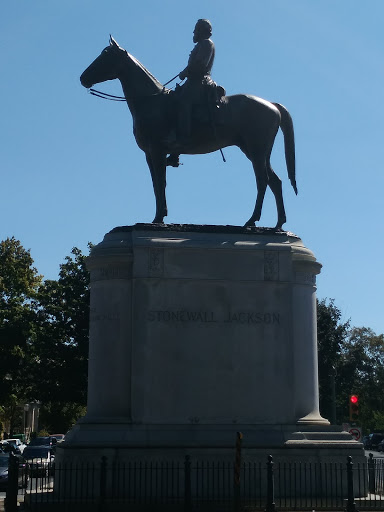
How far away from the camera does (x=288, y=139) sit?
2412 centimetres

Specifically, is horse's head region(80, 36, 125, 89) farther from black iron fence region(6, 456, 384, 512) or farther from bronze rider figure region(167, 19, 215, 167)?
black iron fence region(6, 456, 384, 512)

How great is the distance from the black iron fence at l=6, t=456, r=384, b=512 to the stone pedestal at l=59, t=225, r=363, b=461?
1.46 ft

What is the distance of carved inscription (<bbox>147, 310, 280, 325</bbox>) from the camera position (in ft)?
68.3

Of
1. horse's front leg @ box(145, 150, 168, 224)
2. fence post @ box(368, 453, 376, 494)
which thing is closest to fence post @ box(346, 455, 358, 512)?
fence post @ box(368, 453, 376, 494)

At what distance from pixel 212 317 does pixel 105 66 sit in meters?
6.97

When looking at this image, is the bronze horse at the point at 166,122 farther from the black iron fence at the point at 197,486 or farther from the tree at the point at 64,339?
the tree at the point at 64,339

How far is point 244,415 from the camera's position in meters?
20.9

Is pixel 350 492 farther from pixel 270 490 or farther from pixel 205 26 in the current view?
pixel 205 26

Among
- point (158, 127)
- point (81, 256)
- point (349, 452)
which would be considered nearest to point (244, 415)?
point (349, 452)

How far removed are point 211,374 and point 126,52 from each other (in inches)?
329

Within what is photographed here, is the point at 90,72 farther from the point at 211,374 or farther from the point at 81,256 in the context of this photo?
the point at 81,256

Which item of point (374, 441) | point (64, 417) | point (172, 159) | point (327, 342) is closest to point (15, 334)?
point (327, 342)

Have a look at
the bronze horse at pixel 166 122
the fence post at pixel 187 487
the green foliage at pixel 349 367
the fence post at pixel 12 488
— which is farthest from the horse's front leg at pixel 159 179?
the green foliage at pixel 349 367

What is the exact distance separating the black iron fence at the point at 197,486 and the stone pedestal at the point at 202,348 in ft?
1.46
